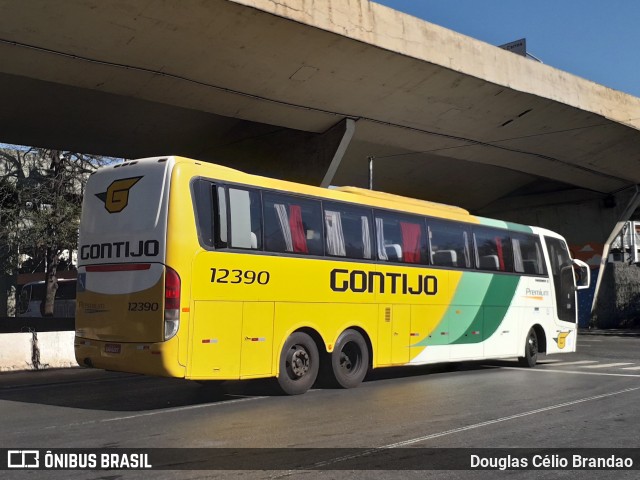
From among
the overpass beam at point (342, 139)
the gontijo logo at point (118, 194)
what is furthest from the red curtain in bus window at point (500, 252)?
the gontijo logo at point (118, 194)

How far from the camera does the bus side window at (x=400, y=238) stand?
1248 cm

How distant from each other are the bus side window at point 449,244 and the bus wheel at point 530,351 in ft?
9.75

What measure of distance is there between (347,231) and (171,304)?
151 inches

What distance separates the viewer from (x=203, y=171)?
9672 millimetres

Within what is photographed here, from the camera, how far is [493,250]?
49.2 ft

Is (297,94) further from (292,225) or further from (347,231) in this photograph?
(292,225)

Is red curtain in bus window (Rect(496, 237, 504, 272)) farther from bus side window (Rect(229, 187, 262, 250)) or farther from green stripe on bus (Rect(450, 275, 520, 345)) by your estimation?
bus side window (Rect(229, 187, 262, 250))

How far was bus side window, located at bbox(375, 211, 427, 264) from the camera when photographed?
12477mm

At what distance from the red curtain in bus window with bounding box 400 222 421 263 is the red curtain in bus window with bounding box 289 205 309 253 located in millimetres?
2597

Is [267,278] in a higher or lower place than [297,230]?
lower

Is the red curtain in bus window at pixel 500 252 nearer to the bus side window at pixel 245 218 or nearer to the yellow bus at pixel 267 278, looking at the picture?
the yellow bus at pixel 267 278

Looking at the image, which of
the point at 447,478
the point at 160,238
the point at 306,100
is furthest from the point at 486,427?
the point at 306,100

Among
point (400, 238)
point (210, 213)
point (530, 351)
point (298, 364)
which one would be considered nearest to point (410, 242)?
point (400, 238)

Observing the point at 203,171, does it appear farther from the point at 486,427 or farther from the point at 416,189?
the point at 416,189
